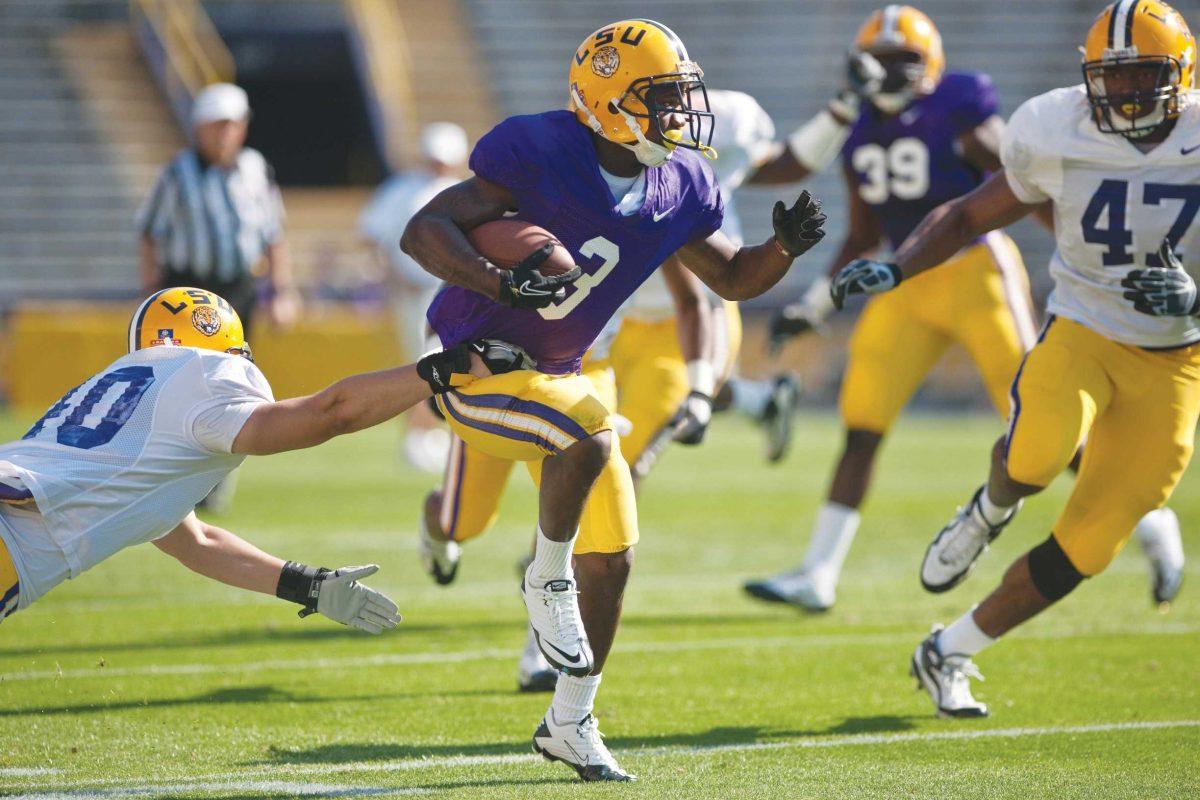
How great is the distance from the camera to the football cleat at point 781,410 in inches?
258

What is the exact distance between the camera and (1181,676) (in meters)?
4.33

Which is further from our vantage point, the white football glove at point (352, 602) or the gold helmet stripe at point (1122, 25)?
the gold helmet stripe at point (1122, 25)

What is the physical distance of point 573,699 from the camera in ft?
10.9

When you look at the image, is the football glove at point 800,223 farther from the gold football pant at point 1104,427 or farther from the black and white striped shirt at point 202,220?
the black and white striped shirt at point 202,220

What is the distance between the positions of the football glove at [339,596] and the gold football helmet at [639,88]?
109cm

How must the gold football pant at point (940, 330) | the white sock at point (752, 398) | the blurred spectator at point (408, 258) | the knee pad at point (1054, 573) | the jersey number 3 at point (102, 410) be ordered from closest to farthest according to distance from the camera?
the jersey number 3 at point (102, 410) < the knee pad at point (1054, 573) < the gold football pant at point (940, 330) < the white sock at point (752, 398) < the blurred spectator at point (408, 258)

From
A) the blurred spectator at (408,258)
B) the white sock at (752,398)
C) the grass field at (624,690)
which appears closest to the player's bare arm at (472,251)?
the grass field at (624,690)

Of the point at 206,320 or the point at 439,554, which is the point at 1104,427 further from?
the point at 206,320

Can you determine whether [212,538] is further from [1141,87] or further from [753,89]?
[753,89]

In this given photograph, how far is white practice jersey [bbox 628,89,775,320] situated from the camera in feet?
16.6

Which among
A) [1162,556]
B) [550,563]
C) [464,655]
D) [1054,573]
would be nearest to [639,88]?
[550,563]

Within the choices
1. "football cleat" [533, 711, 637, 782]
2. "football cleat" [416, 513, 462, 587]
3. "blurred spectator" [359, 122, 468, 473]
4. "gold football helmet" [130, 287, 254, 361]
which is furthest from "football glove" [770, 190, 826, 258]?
"blurred spectator" [359, 122, 468, 473]

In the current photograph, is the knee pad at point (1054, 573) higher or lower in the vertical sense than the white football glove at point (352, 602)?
lower

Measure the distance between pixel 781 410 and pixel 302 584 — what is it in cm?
344
